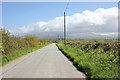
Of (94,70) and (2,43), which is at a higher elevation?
(2,43)

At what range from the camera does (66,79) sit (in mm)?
7438

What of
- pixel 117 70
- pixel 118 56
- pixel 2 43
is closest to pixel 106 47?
pixel 118 56

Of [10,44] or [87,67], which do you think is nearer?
[87,67]

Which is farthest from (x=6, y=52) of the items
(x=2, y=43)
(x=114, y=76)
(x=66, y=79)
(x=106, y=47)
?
(x=114, y=76)

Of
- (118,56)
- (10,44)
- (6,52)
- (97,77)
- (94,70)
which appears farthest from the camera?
(10,44)

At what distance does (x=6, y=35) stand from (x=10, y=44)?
4.45 feet

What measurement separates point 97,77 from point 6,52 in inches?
569

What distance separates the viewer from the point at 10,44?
20.6 meters

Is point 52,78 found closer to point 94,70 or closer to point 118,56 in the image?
point 94,70

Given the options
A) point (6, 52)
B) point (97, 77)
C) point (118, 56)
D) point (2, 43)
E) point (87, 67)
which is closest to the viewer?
point (97, 77)

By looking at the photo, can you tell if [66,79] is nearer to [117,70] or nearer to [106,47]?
[117,70]

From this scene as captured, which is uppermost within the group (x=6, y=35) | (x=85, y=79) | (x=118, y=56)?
(x=6, y=35)

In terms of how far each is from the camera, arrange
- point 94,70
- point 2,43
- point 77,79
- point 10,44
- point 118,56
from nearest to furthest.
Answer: point 77,79, point 94,70, point 118,56, point 2,43, point 10,44

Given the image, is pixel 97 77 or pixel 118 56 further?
pixel 118 56
